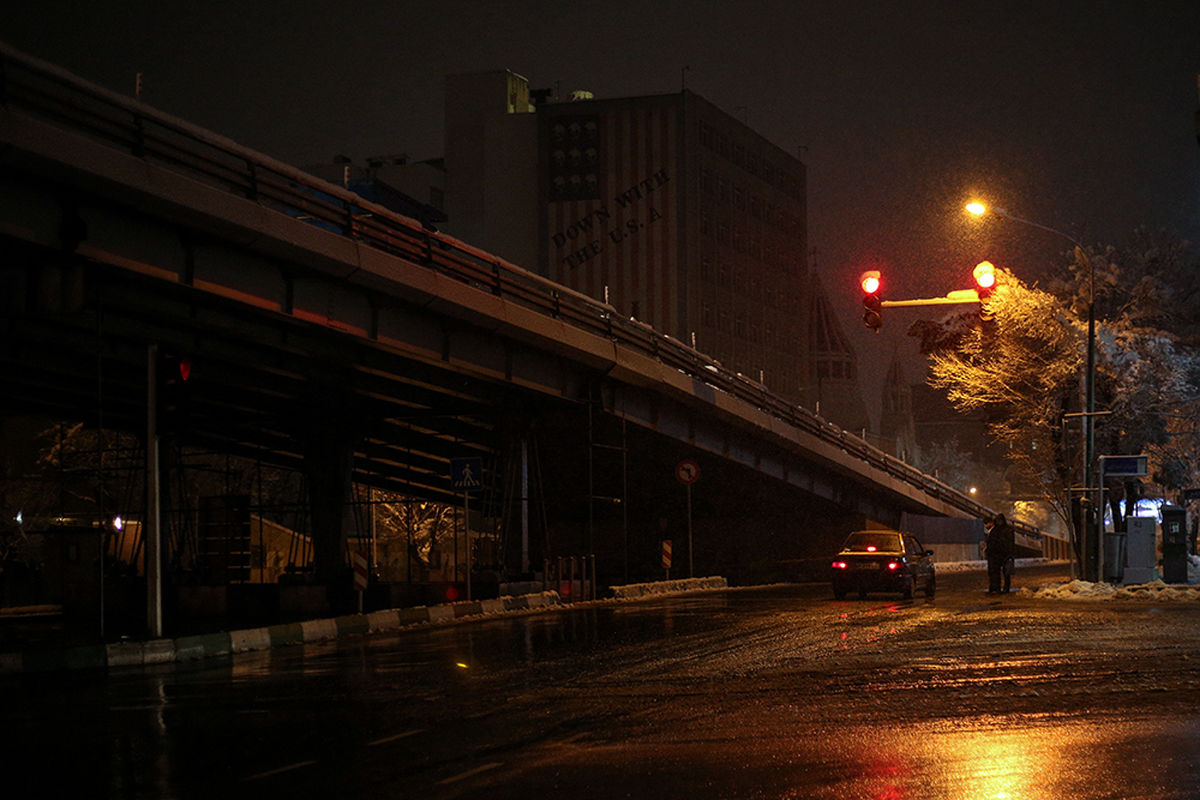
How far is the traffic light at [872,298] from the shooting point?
75.0ft

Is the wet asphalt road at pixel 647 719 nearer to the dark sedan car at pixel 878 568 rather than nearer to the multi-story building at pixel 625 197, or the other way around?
the dark sedan car at pixel 878 568

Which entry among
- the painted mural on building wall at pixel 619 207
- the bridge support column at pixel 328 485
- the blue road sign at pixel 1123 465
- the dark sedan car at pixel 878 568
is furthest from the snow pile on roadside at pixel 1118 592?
the painted mural on building wall at pixel 619 207

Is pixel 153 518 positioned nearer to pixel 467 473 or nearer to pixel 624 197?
pixel 467 473

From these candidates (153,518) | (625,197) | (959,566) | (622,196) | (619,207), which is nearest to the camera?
(153,518)

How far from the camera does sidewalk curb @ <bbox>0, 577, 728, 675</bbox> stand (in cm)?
1784

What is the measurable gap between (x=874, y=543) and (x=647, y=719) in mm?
19490

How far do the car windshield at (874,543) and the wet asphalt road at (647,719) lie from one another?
30.5 ft

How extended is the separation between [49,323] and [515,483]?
14189 millimetres

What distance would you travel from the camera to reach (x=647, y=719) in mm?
10969

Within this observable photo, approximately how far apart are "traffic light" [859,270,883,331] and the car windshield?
763 centimetres

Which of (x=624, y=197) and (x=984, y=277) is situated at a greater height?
(x=624, y=197)

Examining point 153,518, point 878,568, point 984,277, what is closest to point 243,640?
point 153,518

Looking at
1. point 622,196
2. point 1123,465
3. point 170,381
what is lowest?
point 1123,465

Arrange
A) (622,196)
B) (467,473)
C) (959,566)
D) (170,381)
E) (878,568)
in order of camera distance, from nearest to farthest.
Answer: (170,381), (467,473), (878,568), (959,566), (622,196)
